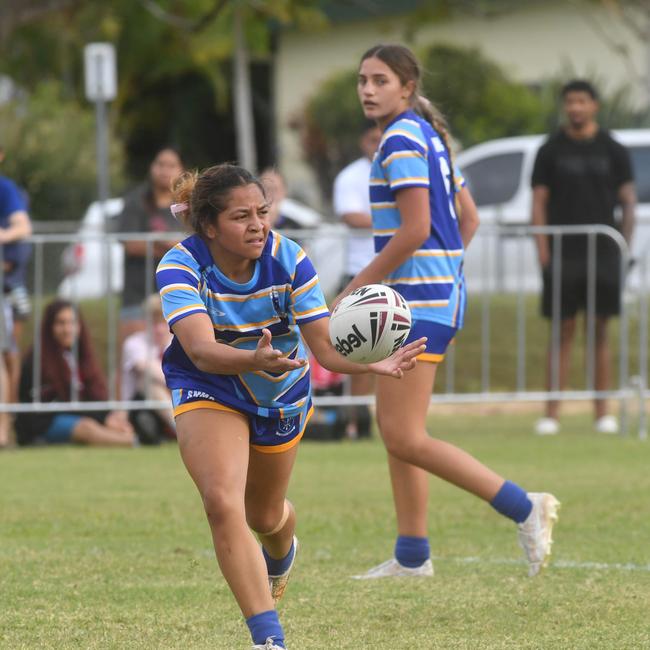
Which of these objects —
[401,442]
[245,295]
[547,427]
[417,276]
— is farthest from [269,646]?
[547,427]

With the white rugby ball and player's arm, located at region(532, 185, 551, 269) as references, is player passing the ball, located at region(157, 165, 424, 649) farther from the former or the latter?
player's arm, located at region(532, 185, 551, 269)

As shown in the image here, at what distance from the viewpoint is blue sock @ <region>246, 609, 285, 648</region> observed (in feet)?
16.2

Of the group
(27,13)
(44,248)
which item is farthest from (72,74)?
(44,248)

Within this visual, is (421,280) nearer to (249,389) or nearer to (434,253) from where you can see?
(434,253)

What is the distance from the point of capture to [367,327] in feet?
17.2

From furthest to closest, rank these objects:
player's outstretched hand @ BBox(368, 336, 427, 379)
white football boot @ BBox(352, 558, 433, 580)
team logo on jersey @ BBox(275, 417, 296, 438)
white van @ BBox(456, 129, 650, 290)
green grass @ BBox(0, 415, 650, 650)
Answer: white van @ BBox(456, 129, 650, 290) < white football boot @ BBox(352, 558, 433, 580) < green grass @ BBox(0, 415, 650, 650) < team logo on jersey @ BBox(275, 417, 296, 438) < player's outstretched hand @ BBox(368, 336, 427, 379)

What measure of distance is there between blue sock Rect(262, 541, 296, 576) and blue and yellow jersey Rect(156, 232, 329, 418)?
83 cm

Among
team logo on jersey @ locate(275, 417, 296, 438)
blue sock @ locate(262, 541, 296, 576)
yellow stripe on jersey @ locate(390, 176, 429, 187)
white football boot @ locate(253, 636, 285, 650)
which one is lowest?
blue sock @ locate(262, 541, 296, 576)

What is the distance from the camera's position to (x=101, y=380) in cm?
1224

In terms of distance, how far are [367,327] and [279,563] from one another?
124cm

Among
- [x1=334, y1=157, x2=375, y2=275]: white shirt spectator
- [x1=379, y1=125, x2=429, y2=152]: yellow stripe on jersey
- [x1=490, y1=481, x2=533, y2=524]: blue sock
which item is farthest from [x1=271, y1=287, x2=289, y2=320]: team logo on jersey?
[x1=334, y1=157, x2=375, y2=275]: white shirt spectator

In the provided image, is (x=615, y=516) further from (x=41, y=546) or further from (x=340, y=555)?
(x=41, y=546)

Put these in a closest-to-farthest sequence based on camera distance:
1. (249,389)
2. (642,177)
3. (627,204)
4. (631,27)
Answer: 1. (249,389)
2. (627,204)
3. (642,177)
4. (631,27)

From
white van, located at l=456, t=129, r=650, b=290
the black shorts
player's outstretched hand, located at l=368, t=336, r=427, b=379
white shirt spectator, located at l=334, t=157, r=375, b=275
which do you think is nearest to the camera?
player's outstretched hand, located at l=368, t=336, r=427, b=379
